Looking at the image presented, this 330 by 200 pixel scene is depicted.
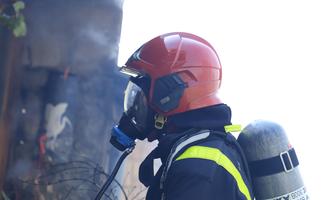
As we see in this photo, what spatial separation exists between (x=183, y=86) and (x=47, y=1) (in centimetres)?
390

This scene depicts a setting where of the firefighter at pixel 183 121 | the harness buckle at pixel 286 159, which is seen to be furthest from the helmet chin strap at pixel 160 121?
the harness buckle at pixel 286 159

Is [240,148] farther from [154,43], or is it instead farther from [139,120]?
[154,43]

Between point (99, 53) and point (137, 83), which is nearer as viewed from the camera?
point (137, 83)

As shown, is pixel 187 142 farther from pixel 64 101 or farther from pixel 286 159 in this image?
pixel 64 101

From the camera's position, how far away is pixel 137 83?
91.3 inches

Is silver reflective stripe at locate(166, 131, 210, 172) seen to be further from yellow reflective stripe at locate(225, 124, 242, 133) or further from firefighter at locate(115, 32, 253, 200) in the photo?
yellow reflective stripe at locate(225, 124, 242, 133)

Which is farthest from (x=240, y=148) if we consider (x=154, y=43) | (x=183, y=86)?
(x=154, y=43)

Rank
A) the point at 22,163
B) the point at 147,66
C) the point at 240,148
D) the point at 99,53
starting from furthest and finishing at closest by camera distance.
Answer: the point at 99,53, the point at 22,163, the point at 147,66, the point at 240,148

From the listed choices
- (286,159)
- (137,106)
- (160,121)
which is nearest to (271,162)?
(286,159)

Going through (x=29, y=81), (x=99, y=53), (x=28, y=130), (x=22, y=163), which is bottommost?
(x=22, y=163)

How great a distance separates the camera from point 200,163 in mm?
1817

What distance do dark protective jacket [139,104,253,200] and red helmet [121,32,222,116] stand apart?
3.0 inches

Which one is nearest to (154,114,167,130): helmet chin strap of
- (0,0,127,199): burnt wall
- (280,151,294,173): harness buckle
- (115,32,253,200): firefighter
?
(115,32,253,200): firefighter

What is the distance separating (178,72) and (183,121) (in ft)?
0.84
